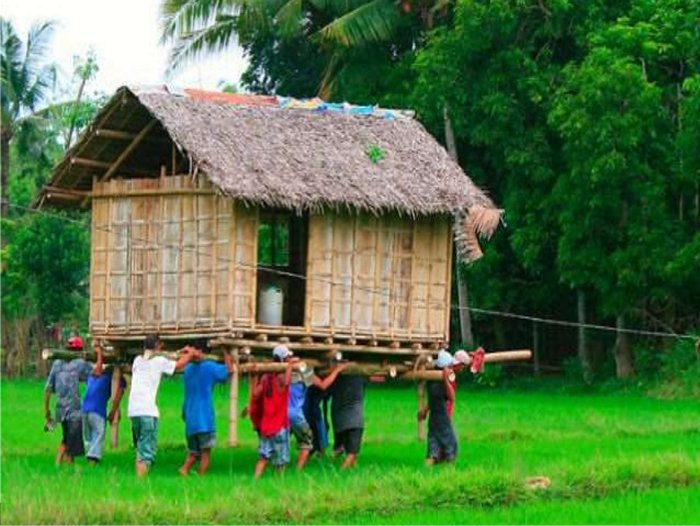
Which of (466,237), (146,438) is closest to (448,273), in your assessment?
(466,237)

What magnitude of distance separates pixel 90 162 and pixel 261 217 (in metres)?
2.03

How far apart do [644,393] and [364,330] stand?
10.9m

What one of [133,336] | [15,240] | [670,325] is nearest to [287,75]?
[15,240]

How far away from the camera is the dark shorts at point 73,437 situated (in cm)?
1803

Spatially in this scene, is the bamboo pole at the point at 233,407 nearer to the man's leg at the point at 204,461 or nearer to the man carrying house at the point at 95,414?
the man's leg at the point at 204,461

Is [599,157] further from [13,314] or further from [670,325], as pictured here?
[13,314]

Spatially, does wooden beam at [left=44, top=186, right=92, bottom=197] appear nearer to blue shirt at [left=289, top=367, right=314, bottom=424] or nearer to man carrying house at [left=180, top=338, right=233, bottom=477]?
man carrying house at [left=180, top=338, right=233, bottom=477]

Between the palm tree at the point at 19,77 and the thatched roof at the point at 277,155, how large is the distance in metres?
19.5

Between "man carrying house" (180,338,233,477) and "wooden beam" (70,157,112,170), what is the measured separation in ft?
12.9

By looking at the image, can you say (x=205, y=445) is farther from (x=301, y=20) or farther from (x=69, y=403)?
(x=301, y=20)

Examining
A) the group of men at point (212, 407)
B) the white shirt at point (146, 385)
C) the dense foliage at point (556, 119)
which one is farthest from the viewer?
the dense foliage at point (556, 119)

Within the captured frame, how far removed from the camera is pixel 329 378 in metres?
17.8

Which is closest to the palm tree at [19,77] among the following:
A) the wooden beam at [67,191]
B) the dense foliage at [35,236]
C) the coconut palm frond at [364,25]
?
the dense foliage at [35,236]

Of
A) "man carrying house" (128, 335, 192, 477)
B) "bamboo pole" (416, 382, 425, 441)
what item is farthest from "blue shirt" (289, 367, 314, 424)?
"bamboo pole" (416, 382, 425, 441)
